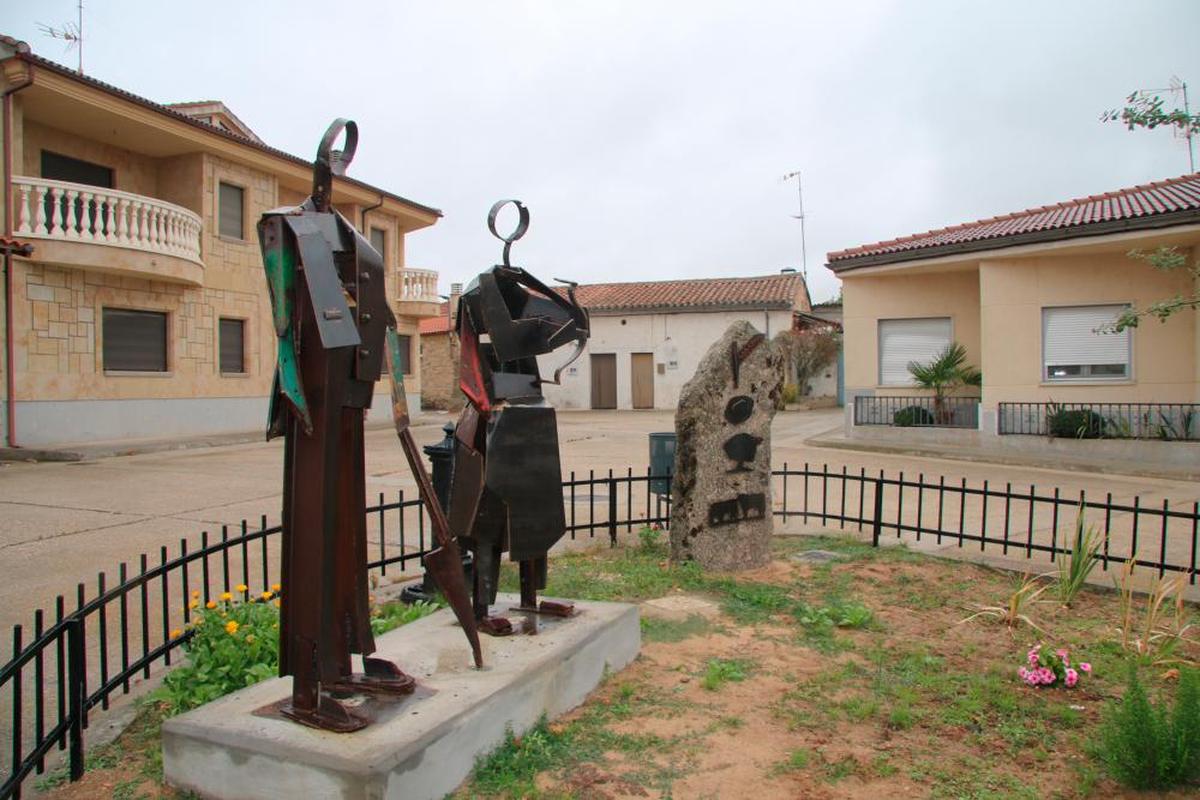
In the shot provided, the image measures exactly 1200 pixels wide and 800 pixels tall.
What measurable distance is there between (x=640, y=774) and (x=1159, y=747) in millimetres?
1725

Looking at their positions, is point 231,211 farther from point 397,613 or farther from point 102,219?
point 397,613

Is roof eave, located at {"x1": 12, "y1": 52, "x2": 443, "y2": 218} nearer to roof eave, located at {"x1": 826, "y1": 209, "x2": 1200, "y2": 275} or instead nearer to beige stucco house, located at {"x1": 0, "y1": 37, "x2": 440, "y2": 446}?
beige stucco house, located at {"x1": 0, "y1": 37, "x2": 440, "y2": 446}

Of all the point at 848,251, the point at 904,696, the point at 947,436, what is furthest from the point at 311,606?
the point at 848,251

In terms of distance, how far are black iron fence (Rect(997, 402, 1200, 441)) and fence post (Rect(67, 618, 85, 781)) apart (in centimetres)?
1427

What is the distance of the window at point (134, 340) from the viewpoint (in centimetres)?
1478

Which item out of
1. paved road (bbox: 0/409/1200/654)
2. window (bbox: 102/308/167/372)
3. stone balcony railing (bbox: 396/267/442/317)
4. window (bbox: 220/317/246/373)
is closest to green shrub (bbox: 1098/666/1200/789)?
paved road (bbox: 0/409/1200/654)

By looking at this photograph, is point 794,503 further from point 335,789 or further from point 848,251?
point 848,251

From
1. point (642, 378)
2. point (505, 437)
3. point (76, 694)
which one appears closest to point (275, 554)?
point (76, 694)

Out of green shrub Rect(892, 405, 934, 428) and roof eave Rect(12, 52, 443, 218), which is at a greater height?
roof eave Rect(12, 52, 443, 218)

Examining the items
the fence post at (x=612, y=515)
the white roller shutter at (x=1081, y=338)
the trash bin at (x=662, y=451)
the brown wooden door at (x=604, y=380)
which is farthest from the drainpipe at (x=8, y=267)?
the brown wooden door at (x=604, y=380)

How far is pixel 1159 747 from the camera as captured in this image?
2652 millimetres

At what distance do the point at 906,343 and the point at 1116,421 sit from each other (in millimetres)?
4116

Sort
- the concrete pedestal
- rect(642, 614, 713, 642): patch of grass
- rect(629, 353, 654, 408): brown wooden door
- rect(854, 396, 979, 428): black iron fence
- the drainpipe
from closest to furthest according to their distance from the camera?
the concrete pedestal, rect(642, 614, 713, 642): patch of grass, the drainpipe, rect(854, 396, 979, 428): black iron fence, rect(629, 353, 654, 408): brown wooden door

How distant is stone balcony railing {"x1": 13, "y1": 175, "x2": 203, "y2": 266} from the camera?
13.1 meters
